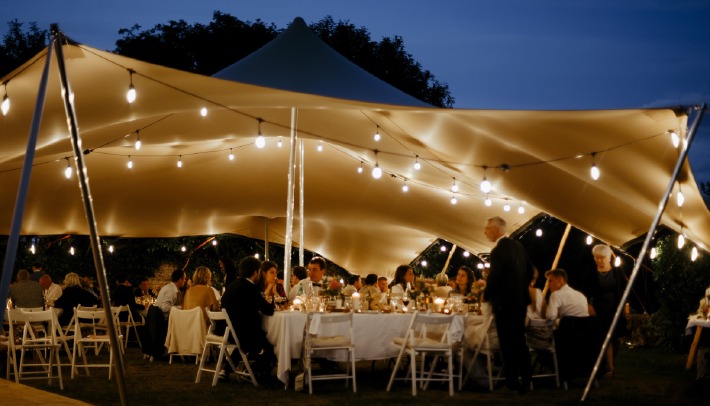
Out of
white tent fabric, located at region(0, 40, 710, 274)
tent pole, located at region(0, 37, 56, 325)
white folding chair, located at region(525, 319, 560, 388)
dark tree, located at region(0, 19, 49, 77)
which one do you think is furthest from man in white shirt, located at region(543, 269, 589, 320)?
dark tree, located at region(0, 19, 49, 77)

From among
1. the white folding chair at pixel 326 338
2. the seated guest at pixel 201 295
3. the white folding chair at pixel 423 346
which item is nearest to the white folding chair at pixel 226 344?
the white folding chair at pixel 326 338

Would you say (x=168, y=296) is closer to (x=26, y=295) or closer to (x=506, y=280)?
(x=26, y=295)

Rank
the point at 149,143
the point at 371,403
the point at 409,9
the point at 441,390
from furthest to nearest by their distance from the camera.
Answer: the point at 409,9, the point at 149,143, the point at 441,390, the point at 371,403

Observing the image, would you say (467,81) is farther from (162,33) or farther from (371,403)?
(371,403)

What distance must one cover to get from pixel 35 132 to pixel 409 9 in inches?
4433

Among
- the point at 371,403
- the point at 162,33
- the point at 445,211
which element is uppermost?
the point at 162,33

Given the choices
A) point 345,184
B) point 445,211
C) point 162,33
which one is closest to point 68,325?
point 345,184

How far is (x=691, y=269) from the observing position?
12.4 meters

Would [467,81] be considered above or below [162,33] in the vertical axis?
above

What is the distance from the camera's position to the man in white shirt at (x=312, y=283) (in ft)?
29.7

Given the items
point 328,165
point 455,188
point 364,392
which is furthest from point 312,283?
point 328,165

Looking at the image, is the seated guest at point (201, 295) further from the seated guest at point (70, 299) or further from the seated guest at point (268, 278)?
the seated guest at point (70, 299)

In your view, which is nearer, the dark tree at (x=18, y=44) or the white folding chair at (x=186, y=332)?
the white folding chair at (x=186, y=332)

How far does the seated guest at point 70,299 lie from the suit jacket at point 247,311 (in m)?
3.93
